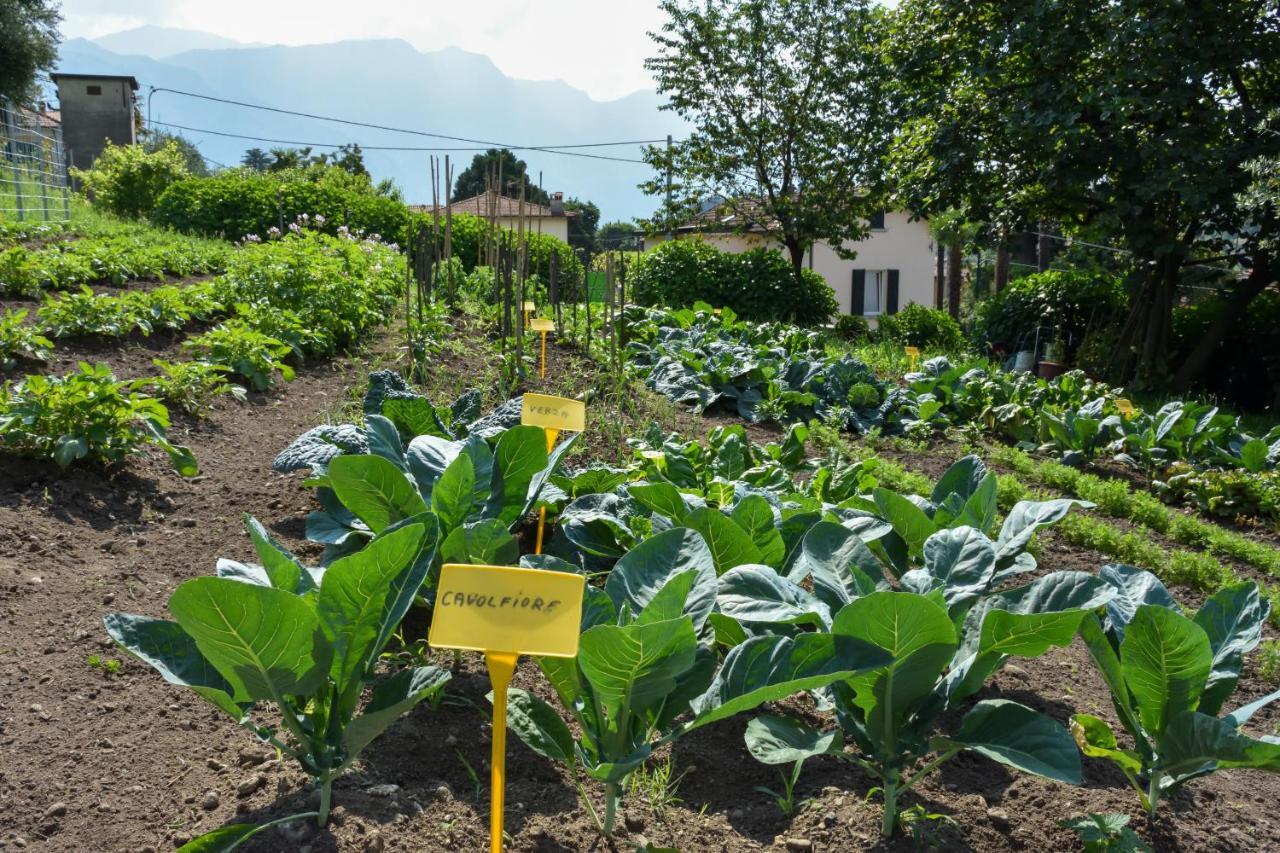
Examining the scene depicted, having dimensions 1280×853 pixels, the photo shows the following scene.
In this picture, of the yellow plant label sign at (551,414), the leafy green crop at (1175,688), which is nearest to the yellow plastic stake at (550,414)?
the yellow plant label sign at (551,414)

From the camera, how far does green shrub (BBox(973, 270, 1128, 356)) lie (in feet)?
45.3

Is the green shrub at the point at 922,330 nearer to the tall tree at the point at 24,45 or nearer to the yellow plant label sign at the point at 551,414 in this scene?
the yellow plant label sign at the point at 551,414

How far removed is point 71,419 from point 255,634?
8.62 ft

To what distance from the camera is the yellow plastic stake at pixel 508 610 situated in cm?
154

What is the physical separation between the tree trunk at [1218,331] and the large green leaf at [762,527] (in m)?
11.0

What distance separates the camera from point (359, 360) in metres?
6.84

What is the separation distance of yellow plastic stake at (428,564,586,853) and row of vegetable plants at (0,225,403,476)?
2745mm

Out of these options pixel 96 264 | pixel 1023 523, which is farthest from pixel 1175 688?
pixel 96 264

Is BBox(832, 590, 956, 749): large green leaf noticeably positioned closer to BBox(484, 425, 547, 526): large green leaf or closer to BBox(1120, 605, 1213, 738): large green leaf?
BBox(1120, 605, 1213, 738): large green leaf

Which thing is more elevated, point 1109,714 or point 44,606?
point 44,606

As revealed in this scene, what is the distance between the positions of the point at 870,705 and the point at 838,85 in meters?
17.0

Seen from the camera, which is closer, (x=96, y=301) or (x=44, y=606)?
(x=44, y=606)

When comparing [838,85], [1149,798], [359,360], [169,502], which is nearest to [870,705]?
[1149,798]

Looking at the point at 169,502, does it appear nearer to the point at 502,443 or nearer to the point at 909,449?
the point at 502,443
